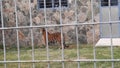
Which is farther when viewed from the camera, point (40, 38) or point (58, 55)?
point (40, 38)

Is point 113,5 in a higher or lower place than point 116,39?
higher

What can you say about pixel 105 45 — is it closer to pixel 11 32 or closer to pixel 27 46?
pixel 27 46

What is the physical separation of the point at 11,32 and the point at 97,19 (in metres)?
2.85

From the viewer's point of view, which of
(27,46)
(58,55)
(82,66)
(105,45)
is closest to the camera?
(82,66)

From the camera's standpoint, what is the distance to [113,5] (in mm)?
13195

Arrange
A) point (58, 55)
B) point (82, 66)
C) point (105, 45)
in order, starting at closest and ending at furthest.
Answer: point (82, 66) < point (58, 55) < point (105, 45)

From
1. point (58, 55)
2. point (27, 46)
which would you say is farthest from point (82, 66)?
point (27, 46)

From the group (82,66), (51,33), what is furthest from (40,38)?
(82,66)

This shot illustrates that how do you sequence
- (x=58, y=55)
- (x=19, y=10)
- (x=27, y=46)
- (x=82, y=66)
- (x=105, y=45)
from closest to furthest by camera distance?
1. (x=82, y=66)
2. (x=58, y=55)
3. (x=105, y=45)
4. (x=27, y=46)
5. (x=19, y=10)

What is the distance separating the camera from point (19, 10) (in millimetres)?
13344

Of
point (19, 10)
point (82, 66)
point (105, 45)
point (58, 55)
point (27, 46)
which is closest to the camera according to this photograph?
point (82, 66)

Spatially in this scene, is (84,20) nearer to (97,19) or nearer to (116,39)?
(97,19)

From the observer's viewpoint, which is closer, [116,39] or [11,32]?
[116,39]

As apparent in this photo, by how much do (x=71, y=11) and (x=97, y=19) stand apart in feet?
2.94
